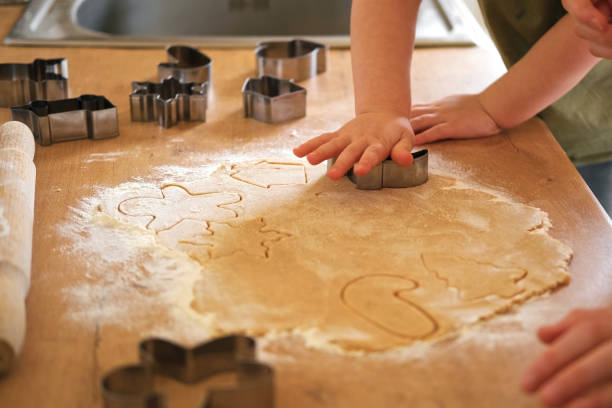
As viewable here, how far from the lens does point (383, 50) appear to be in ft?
3.51

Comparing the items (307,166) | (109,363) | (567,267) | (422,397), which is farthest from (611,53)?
(109,363)

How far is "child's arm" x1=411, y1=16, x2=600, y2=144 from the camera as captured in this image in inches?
40.7

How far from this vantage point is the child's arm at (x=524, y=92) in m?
1.03

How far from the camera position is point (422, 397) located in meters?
0.55

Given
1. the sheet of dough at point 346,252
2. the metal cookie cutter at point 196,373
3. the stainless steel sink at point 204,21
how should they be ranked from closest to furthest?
the metal cookie cutter at point 196,373, the sheet of dough at point 346,252, the stainless steel sink at point 204,21

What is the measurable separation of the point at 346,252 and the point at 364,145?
0.22 metres

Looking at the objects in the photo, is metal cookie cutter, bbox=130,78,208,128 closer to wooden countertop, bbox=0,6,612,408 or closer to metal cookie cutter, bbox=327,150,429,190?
wooden countertop, bbox=0,6,612,408

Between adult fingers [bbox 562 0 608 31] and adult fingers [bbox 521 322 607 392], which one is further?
adult fingers [bbox 562 0 608 31]

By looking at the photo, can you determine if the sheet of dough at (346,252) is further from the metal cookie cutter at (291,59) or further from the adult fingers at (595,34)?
the metal cookie cutter at (291,59)

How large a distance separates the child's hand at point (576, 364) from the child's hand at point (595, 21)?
0.40 metres

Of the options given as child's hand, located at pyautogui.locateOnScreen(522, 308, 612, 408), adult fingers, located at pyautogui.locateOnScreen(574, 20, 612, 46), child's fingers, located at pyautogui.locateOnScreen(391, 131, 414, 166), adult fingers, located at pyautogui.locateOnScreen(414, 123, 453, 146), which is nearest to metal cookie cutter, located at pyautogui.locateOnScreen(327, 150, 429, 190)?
child's fingers, located at pyautogui.locateOnScreen(391, 131, 414, 166)

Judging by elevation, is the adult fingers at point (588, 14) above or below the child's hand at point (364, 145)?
above

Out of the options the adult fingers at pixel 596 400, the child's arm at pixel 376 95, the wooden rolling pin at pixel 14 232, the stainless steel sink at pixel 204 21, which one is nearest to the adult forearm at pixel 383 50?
the child's arm at pixel 376 95

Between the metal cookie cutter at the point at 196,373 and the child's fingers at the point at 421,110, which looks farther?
the child's fingers at the point at 421,110
